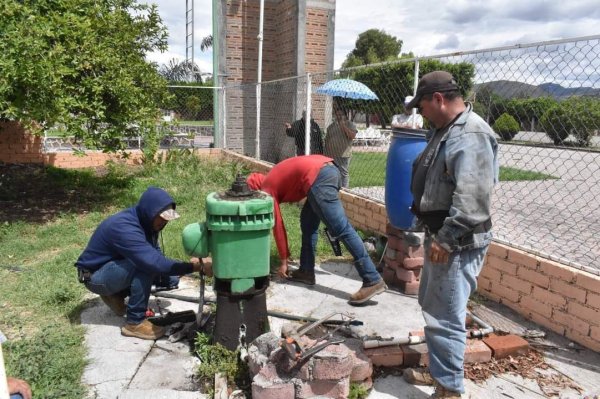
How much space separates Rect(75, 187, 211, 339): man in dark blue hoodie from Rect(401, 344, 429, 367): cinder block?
4.63 feet

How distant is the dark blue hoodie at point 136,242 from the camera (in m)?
3.18

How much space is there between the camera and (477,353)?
117 inches

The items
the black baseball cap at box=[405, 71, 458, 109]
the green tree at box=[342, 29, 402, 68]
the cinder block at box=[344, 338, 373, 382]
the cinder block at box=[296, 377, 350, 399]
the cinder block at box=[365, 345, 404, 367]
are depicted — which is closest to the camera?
the black baseball cap at box=[405, 71, 458, 109]

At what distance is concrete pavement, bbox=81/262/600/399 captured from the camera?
108 inches

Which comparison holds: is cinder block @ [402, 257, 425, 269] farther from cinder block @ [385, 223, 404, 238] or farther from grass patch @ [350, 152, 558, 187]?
grass patch @ [350, 152, 558, 187]

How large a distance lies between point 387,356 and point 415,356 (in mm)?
185

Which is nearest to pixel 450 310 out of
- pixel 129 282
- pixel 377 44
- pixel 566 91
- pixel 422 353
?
pixel 422 353

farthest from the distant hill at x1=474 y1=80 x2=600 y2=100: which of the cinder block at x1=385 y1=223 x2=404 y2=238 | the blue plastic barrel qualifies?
the cinder block at x1=385 y1=223 x2=404 y2=238

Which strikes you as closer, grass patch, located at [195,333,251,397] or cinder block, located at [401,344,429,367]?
grass patch, located at [195,333,251,397]

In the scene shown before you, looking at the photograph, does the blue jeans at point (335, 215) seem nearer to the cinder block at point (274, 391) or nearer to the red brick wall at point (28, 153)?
the cinder block at point (274, 391)

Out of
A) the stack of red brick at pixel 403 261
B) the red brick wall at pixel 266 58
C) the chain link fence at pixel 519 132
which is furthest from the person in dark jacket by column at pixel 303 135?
the stack of red brick at pixel 403 261

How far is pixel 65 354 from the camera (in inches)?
117

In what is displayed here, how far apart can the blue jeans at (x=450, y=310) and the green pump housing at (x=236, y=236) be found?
3.25 ft

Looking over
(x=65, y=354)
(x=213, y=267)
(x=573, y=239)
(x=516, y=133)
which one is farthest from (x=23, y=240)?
(x=573, y=239)
